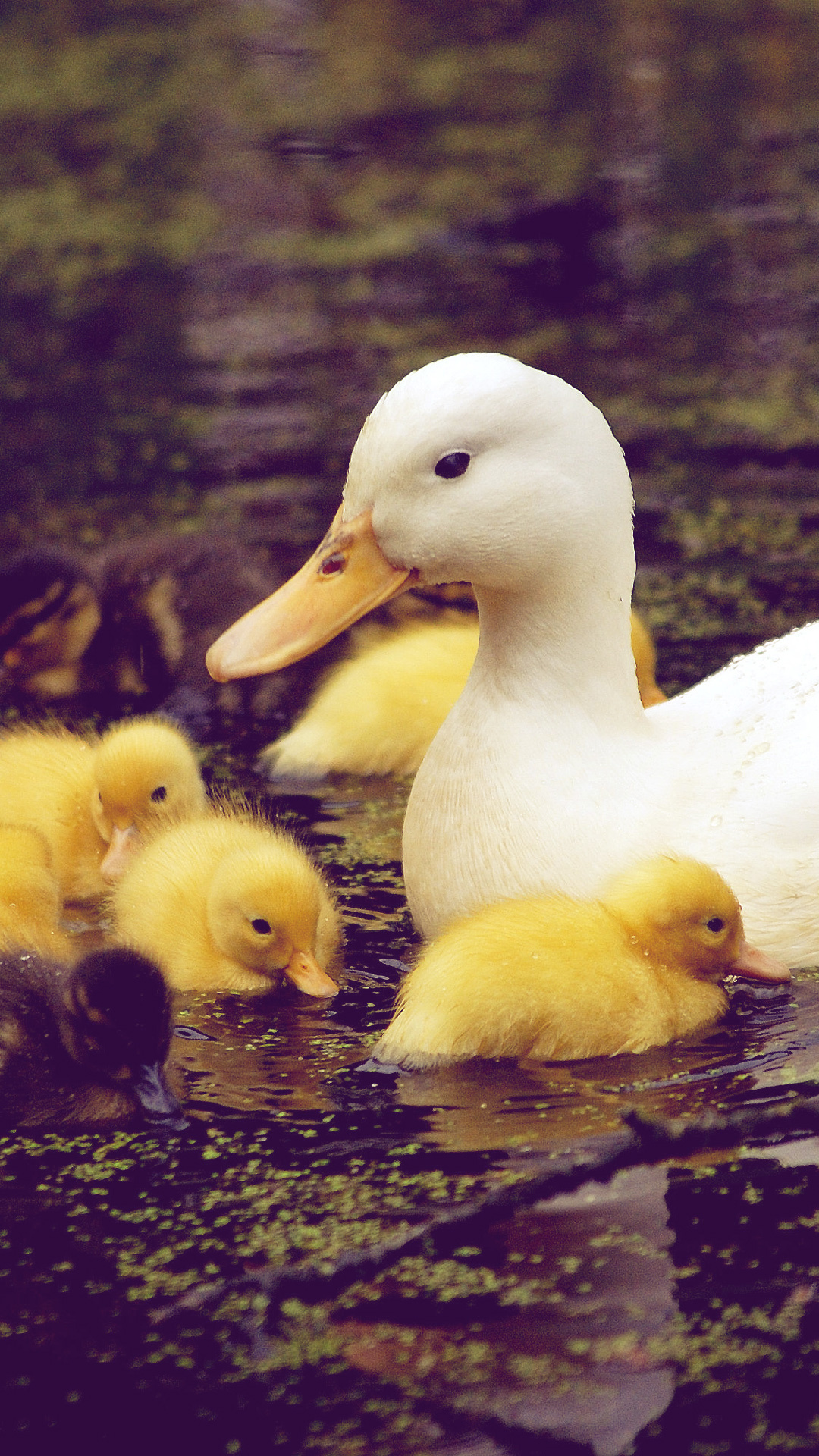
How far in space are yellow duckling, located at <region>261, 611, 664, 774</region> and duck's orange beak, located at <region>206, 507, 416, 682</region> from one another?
3.92ft

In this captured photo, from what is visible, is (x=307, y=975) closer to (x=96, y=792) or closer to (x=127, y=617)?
(x=96, y=792)

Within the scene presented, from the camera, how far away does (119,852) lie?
4.01 meters

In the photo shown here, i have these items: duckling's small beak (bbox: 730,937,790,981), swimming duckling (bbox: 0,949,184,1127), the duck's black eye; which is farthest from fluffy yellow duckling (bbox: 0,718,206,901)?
duckling's small beak (bbox: 730,937,790,981)

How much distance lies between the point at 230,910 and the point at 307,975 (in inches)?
7.1

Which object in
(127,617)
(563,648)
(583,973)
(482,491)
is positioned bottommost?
(127,617)

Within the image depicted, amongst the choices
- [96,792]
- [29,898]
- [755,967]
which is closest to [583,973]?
[755,967]

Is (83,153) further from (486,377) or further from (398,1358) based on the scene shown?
(398,1358)

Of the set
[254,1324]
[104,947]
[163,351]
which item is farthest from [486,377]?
[163,351]

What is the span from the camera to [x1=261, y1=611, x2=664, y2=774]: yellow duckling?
15.5 feet

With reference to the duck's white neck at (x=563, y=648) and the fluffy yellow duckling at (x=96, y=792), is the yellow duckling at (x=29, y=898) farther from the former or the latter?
the duck's white neck at (x=563, y=648)

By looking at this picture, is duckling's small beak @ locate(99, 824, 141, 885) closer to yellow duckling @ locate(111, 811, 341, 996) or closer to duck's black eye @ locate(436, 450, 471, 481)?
yellow duckling @ locate(111, 811, 341, 996)

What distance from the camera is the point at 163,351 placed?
7.63 metres

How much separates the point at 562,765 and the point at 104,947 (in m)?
0.86

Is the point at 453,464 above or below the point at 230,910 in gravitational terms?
above
